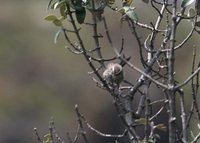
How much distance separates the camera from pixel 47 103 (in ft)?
22.6

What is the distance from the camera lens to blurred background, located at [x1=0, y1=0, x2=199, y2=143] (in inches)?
248

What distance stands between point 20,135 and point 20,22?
228cm

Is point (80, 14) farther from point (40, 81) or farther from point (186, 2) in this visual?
point (40, 81)

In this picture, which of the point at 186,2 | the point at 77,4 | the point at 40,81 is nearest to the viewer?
the point at 186,2

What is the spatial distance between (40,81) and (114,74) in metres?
5.42

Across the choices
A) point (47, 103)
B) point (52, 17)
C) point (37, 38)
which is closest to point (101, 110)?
point (47, 103)

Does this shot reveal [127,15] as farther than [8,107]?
No

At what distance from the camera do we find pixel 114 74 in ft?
6.27

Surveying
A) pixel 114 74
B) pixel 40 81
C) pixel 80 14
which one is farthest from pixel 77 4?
pixel 40 81

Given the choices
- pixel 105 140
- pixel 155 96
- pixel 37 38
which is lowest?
pixel 105 140

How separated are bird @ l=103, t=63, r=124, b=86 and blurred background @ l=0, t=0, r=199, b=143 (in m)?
3.75

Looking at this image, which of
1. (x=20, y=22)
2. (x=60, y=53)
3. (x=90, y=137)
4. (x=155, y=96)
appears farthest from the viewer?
(x=20, y=22)

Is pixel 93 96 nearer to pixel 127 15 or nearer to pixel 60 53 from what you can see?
pixel 60 53

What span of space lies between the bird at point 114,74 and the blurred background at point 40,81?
Answer: 12.3ft
